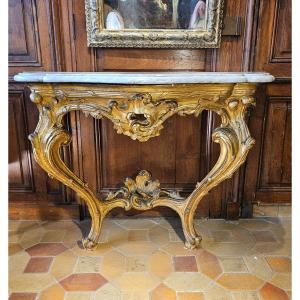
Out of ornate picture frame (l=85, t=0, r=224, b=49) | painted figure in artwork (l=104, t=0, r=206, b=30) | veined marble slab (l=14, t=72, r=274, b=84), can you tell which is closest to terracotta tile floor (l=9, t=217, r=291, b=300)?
veined marble slab (l=14, t=72, r=274, b=84)

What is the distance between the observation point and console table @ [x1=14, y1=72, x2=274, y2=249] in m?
1.35

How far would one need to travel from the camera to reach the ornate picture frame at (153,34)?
5.51 ft

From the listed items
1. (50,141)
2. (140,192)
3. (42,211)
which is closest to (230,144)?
(140,192)

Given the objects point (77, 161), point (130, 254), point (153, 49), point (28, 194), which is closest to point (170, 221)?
point (130, 254)

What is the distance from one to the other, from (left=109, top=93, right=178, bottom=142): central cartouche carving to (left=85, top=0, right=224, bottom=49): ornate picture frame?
0.50 m

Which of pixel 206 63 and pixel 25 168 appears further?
pixel 25 168

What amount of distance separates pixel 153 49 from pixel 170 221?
43.8 inches

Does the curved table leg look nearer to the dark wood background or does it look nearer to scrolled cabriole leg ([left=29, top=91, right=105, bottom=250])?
the dark wood background

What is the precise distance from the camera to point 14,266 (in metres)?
1.64

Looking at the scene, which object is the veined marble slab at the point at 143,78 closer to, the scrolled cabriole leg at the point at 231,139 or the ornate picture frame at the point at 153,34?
the scrolled cabriole leg at the point at 231,139

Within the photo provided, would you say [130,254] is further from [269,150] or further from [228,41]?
[228,41]

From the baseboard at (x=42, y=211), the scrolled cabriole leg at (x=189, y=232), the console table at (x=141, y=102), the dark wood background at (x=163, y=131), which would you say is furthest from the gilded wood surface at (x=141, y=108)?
the baseboard at (x=42, y=211)

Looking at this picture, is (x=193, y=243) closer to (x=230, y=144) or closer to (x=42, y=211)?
(x=230, y=144)

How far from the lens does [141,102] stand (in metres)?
1.39
